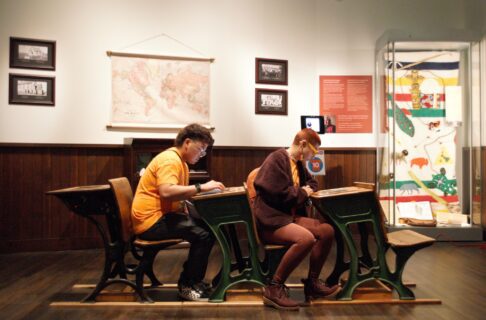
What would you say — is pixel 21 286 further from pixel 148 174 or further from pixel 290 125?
pixel 290 125

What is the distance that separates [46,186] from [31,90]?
1.16 m

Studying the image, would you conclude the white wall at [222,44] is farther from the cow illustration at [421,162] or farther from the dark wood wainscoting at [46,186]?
the cow illustration at [421,162]

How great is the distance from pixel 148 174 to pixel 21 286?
1575 millimetres

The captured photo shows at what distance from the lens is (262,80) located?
5.46 m

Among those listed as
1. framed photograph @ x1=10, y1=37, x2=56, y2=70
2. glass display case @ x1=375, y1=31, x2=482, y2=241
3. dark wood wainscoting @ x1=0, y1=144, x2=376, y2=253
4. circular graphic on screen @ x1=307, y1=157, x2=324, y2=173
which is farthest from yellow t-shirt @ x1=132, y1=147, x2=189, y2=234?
glass display case @ x1=375, y1=31, x2=482, y2=241

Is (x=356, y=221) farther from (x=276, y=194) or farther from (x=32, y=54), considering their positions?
(x=32, y=54)

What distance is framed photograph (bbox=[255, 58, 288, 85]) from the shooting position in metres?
5.45

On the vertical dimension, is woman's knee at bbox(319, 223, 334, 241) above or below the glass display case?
below

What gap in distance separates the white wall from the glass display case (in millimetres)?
450

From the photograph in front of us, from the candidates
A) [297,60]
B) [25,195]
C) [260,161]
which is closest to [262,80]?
[297,60]

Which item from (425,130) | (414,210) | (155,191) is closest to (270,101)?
(425,130)

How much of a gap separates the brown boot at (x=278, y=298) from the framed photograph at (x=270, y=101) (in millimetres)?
3004

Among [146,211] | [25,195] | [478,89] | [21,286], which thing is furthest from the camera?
[478,89]

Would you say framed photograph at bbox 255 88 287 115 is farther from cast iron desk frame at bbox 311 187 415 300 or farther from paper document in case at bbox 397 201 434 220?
cast iron desk frame at bbox 311 187 415 300
